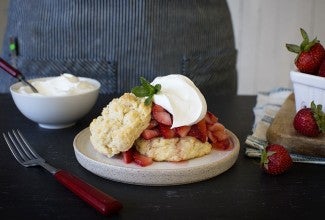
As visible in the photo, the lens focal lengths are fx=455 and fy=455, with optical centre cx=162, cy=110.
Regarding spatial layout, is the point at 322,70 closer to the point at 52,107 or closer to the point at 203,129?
the point at 203,129

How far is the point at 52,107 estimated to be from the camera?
1044mm

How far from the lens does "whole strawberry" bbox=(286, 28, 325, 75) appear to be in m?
1.02

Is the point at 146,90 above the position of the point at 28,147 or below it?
above

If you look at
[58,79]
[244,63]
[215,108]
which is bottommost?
[244,63]

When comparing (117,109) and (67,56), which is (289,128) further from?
(67,56)

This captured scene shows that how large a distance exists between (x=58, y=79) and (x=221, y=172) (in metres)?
0.49

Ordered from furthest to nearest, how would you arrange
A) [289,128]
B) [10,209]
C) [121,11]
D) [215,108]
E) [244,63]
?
[244,63] → [121,11] → [215,108] → [289,128] → [10,209]

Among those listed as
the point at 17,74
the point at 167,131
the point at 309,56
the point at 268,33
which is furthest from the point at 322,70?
the point at 268,33

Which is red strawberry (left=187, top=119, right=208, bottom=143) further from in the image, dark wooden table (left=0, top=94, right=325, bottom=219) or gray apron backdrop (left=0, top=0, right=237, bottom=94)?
gray apron backdrop (left=0, top=0, right=237, bottom=94)

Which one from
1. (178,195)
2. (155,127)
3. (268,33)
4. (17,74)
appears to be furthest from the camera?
(268,33)

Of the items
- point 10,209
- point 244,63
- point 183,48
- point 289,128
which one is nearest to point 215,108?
point 289,128

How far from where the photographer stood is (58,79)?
3.61ft

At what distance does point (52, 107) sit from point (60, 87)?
62 mm

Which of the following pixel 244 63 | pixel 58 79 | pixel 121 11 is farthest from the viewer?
pixel 244 63
